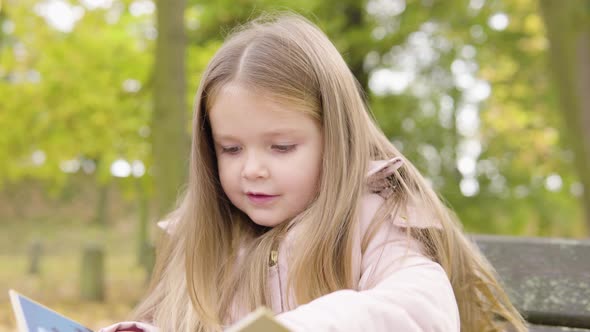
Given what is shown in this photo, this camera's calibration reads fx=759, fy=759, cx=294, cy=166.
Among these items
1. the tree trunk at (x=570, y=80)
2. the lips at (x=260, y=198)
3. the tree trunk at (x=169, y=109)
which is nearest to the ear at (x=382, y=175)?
the lips at (x=260, y=198)

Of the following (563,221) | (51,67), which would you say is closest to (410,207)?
(51,67)

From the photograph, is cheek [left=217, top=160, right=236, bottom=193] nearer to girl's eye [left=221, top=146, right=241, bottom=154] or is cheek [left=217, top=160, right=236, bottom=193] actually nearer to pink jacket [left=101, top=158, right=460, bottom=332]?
girl's eye [left=221, top=146, right=241, bottom=154]

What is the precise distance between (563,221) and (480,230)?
4.49 ft

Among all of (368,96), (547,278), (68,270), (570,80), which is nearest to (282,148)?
(547,278)

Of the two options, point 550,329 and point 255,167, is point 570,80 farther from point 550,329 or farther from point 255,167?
point 255,167

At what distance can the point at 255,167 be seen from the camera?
1.52 m

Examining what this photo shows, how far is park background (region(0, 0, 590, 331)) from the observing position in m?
6.38

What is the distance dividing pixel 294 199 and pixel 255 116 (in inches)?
8.0

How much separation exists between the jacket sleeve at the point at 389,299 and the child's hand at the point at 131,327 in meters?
0.48

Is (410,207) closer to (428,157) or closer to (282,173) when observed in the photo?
(282,173)

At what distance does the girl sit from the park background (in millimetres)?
3574

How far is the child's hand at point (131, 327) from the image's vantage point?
5.13 ft

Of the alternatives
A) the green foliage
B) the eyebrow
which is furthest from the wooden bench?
the green foliage

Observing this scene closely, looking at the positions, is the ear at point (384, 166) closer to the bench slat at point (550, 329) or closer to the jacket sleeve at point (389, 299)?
the jacket sleeve at point (389, 299)
